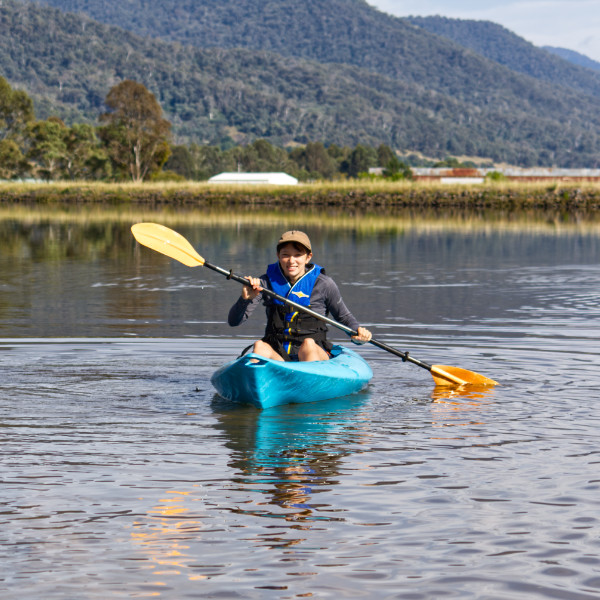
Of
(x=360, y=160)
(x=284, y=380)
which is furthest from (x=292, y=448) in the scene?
(x=360, y=160)

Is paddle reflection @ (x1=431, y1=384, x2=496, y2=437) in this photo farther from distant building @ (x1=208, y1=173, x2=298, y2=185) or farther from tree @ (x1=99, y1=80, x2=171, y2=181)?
distant building @ (x1=208, y1=173, x2=298, y2=185)

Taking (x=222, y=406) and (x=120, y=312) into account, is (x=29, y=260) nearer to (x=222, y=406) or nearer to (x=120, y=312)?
(x=120, y=312)

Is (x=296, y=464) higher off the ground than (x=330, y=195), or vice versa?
(x=330, y=195)

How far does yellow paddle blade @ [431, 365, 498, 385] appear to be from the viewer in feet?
33.3

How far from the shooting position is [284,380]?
346 inches

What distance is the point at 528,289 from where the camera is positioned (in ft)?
64.2

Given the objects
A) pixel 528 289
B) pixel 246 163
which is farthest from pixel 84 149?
pixel 528 289

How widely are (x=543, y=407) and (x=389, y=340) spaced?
4.10 m

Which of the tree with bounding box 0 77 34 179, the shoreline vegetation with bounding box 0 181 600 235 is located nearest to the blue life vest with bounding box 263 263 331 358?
the shoreline vegetation with bounding box 0 181 600 235

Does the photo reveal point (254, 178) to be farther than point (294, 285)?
Yes

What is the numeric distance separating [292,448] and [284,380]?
1.23 m

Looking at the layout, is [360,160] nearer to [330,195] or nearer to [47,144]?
[47,144]

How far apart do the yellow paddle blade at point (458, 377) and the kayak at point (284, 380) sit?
87 cm

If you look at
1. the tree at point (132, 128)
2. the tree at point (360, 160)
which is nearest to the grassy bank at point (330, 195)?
the tree at point (132, 128)
